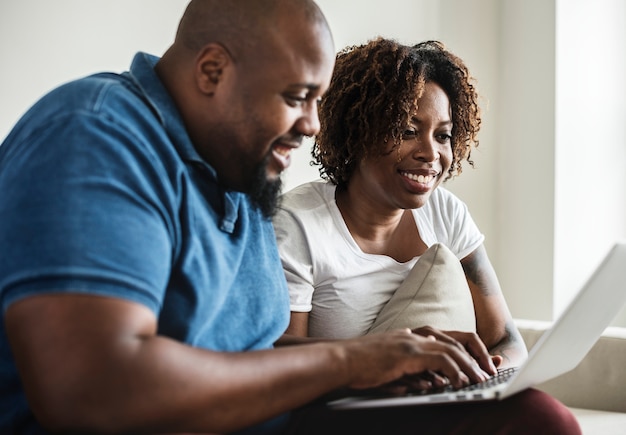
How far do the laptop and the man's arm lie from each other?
17 centimetres

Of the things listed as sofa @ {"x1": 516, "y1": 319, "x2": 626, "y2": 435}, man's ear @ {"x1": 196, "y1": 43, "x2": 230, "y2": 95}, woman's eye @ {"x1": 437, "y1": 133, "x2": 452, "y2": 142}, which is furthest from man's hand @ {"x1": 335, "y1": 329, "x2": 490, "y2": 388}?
sofa @ {"x1": 516, "y1": 319, "x2": 626, "y2": 435}

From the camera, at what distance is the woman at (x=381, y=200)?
1740mm

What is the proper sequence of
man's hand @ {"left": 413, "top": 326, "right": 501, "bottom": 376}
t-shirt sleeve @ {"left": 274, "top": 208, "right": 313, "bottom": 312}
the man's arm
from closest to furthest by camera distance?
the man's arm → man's hand @ {"left": 413, "top": 326, "right": 501, "bottom": 376} → t-shirt sleeve @ {"left": 274, "top": 208, "right": 313, "bottom": 312}

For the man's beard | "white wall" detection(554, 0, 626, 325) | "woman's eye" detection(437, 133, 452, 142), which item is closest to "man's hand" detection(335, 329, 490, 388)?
the man's beard

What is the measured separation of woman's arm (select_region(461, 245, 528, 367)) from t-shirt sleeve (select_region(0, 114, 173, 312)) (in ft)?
3.70

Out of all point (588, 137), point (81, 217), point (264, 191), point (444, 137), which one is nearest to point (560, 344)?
point (264, 191)

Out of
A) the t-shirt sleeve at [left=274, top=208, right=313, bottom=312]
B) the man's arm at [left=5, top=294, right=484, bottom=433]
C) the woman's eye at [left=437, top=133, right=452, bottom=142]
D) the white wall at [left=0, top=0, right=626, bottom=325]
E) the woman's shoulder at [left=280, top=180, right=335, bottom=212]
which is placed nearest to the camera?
the man's arm at [left=5, top=294, right=484, bottom=433]

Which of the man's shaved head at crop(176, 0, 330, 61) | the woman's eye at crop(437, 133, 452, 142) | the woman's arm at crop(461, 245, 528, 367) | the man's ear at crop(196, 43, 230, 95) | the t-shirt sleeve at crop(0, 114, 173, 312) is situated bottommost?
the woman's arm at crop(461, 245, 528, 367)

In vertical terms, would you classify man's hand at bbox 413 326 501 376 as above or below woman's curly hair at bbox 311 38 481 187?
below

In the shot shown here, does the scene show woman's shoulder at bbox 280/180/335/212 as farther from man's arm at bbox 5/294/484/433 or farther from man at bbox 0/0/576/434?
man's arm at bbox 5/294/484/433

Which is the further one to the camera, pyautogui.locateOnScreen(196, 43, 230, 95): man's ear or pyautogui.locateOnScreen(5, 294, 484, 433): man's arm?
pyautogui.locateOnScreen(196, 43, 230, 95): man's ear

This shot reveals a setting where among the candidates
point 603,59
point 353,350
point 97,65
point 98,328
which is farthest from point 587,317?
point 603,59

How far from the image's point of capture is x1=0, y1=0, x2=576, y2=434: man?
84cm

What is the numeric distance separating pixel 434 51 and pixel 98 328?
4.32 ft
